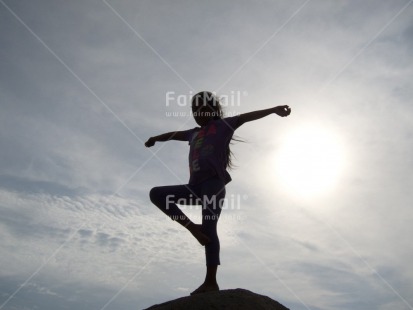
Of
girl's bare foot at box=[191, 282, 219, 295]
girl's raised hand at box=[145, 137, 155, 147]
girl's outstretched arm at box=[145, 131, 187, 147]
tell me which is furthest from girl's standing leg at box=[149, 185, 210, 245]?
girl's raised hand at box=[145, 137, 155, 147]

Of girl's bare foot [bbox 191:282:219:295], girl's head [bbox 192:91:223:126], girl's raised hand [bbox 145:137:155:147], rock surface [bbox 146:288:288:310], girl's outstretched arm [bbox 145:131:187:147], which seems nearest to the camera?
rock surface [bbox 146:288:288:310]

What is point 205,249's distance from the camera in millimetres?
5035

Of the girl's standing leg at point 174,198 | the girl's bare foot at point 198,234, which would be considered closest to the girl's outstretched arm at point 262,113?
the girl's standing leg at point 174,198

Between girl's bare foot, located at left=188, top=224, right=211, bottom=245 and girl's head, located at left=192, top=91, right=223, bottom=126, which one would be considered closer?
girl's bare foot, located at left=188, top=224, right=211, bottom=245

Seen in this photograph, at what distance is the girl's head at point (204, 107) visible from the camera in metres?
5.88

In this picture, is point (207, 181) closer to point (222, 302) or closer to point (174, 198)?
point (174, 198)

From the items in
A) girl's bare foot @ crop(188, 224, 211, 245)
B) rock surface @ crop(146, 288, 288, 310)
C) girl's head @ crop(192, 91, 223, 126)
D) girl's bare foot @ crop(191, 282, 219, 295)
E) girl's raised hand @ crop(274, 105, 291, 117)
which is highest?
girl's head @ crop(192, 91, 223, 126)

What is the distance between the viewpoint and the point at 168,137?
637 cm

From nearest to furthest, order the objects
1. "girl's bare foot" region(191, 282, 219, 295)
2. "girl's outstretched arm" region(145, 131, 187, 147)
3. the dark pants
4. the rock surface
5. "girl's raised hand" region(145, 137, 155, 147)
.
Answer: the rock surface, "girl's bare foot" region(191, 282, 219, 295), the dark pants, "girl's outstretched arm" region(145, 131, 187, 147), "girl's raised hand" region(145, 137, 155, 147)

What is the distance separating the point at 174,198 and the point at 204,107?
1.54 m

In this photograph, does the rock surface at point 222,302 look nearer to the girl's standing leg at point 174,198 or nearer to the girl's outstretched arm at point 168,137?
the girl's standing leg at point 174,198

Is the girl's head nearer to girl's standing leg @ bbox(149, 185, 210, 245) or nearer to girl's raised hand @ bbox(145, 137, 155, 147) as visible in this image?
girl's raised hand @ bbox(145, 137, 155, 147)

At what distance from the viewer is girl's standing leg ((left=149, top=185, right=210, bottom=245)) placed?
16.9 feet

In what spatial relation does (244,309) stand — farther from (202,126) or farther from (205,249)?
(202,126)
